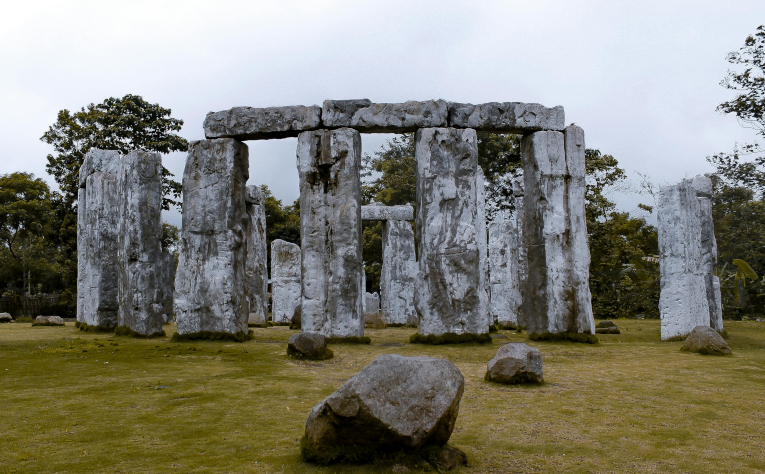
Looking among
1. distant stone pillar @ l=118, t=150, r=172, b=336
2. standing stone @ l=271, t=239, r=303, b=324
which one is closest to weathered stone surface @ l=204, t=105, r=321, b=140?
distant stone pillar @ l=118, t=150, r=172, b=336

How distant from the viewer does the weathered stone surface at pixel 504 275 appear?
14.8 meters

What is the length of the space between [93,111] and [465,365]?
18.4 meters

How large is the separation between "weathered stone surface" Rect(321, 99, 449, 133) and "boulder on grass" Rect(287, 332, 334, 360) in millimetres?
4523

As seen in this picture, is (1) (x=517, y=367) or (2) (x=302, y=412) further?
(1) (x=517, y=367)

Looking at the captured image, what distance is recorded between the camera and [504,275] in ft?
50.0

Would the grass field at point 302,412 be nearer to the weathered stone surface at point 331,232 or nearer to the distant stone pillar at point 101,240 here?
the weathered stone surface at point 331,232

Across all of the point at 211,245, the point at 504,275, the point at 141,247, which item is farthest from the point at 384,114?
the point at 504,275

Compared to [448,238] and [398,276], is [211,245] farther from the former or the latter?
[398,276]

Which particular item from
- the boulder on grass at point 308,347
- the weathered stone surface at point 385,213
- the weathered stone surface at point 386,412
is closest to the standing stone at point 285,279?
the weathered stone surface at point 385,213

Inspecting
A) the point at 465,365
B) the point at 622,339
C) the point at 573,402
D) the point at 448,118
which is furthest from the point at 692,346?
the point at 448,118

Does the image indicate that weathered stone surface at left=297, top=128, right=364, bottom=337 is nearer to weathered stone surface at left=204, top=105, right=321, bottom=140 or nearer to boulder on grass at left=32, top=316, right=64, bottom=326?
weathered stone surface at left=204, top=105, right=321, bottom=140

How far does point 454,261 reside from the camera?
10836mm

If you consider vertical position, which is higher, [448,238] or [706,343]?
[448,238]

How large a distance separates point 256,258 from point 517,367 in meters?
11.1
